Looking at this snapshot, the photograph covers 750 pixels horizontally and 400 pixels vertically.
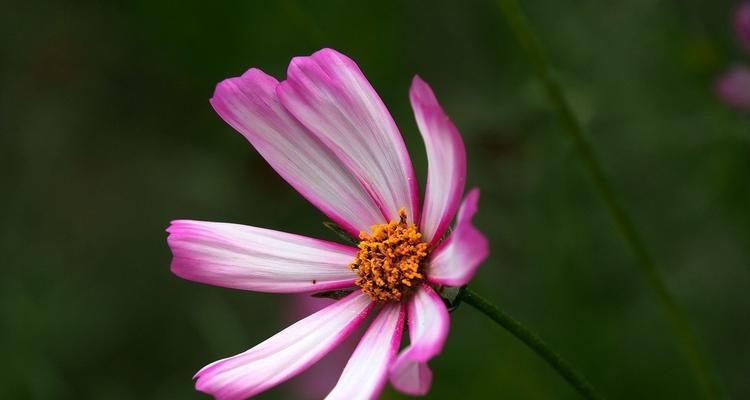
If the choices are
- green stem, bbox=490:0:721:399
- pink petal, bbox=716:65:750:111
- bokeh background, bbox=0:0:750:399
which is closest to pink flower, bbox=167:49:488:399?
green stem, bbox=490:0:721:399

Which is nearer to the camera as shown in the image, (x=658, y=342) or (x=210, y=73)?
(x=658, y=342)

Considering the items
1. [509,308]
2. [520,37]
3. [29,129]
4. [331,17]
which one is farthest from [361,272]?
[29,129]

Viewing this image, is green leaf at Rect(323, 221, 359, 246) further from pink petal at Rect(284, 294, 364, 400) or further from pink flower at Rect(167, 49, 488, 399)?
pink petal at Rect(284, 294, 364, 400)

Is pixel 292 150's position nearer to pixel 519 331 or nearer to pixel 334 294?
pixel 334 294

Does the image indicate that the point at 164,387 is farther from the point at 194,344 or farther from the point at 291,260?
the point at 291,260

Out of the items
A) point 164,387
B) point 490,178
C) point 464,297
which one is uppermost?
point 490,178

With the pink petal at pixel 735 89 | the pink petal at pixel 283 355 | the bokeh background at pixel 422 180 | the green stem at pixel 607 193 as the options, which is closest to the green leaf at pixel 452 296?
the pink petal at pixel 283 355

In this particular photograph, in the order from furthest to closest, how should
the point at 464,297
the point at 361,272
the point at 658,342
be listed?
the point at 658,342
the point at 361,272
the point at 464,297
